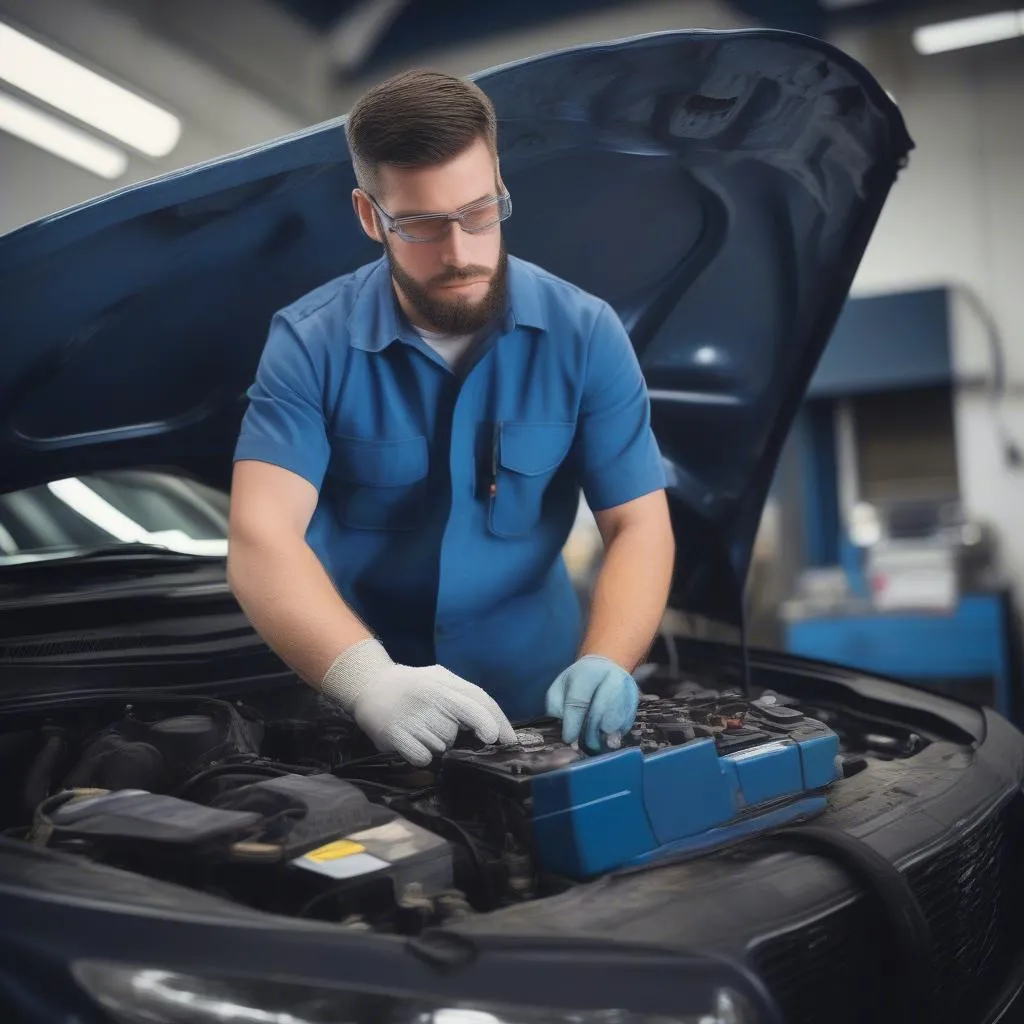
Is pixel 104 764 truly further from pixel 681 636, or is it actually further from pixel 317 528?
pixel 681 636

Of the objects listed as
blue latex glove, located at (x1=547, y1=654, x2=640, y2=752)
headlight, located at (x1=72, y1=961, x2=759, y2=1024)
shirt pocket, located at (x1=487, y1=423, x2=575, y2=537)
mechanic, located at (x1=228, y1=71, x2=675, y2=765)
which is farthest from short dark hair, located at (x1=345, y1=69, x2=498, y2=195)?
headlight, located at (x1=72, y1=961, x2=759, y2=1024)

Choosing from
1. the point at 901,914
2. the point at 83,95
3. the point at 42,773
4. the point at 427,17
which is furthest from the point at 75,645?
the point at 427,17

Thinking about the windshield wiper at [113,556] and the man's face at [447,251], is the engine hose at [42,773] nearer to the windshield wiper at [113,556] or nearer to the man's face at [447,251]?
the windshield wiper at [113,556]

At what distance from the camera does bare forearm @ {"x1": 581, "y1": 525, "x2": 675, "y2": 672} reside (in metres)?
1.25

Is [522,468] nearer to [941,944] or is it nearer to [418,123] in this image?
[418,123]

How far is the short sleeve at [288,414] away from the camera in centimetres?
120

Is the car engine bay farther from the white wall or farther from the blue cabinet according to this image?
the blue cabinet

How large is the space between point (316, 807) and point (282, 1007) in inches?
7.5

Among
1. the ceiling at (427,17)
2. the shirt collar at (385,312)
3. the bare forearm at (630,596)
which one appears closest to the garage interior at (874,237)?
the ceiling at (427,17)

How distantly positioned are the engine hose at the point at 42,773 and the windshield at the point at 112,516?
309 mm

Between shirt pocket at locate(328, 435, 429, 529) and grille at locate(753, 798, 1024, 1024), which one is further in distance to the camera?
shirt pocket at locate(328, 435, 429, 529)

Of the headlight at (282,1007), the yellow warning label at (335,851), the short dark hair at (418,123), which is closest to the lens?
the headlight at (282,1007)

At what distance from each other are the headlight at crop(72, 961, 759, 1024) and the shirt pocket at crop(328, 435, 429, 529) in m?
0.67

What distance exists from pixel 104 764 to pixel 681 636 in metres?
0.94
